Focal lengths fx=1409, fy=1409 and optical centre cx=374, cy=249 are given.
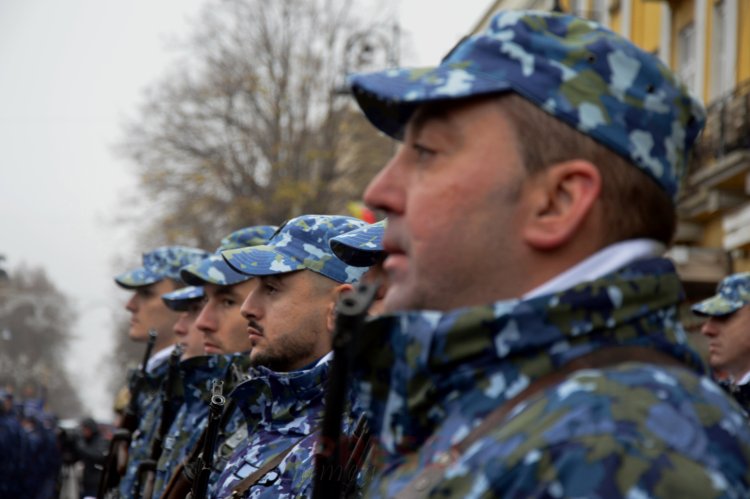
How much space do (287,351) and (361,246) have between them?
0.68 metres

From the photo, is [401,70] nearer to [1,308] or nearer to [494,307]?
[494,307]

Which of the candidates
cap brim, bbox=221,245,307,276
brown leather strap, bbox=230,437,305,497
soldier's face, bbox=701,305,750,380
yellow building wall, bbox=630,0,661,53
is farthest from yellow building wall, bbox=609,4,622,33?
brown leather strap, bbox=230,437,305,497

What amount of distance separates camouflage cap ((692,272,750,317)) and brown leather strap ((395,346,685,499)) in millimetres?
5811

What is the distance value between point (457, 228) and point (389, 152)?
36.9m

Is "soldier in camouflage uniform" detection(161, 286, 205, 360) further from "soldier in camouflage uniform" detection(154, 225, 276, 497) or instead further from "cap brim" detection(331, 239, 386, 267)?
Answer: "cap brim" detection(331, 239, 386, 267)

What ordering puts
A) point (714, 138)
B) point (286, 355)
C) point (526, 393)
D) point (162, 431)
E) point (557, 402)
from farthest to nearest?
point (714, 138)
point (162, 431)
point (286, 355)
point (526, 393)
point (557, 402)

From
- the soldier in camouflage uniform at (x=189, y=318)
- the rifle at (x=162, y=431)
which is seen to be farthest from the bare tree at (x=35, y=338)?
the rifle at (x=162, y=431)

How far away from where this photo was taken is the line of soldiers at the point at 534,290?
196 cm

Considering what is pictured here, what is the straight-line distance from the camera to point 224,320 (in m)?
7.32

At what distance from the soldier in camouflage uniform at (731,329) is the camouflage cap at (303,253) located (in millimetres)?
2651

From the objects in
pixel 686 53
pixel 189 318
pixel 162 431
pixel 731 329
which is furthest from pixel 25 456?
pixel 731 329

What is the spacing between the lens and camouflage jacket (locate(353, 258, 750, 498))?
1906mm

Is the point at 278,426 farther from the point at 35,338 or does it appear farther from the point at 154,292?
the point at 35,338

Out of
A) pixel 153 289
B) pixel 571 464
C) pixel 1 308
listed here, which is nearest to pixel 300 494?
pixel 571 464
